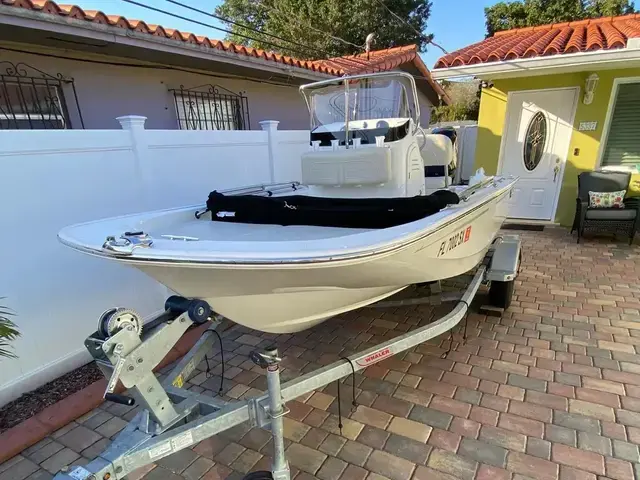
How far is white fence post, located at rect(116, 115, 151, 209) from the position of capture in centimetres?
301

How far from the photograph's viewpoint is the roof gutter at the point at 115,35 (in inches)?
122

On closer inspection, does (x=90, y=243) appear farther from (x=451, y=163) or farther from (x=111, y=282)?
(x=451, y=163)

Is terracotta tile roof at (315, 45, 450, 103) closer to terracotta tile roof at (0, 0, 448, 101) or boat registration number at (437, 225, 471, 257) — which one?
terracotta tile roof at (0, 0, 448, 101)

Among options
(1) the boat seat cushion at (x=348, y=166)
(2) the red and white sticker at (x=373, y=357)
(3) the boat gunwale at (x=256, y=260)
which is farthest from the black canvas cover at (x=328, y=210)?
(2) the red and white sticker at (x=373, y=357)

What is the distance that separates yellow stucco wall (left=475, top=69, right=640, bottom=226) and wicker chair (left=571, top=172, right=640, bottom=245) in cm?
39

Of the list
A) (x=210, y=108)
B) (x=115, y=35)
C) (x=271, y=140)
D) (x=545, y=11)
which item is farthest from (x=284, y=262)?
(x=545, y=11)

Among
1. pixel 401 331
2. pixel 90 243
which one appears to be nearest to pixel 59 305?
pixel 90 243

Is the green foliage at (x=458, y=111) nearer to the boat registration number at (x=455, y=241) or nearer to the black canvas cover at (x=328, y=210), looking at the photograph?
the boat registration number at (x=455, y=241)

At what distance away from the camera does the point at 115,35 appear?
3705 mm

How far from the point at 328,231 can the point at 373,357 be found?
762 mm

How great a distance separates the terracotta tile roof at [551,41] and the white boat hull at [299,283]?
427 centimetres

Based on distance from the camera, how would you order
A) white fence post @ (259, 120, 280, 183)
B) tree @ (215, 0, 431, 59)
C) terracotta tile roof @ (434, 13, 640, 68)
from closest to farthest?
white fence post @ (259, 120, 280, 183), terracotta tile roof @ (434, 13, 640, 68), tree @ (215, 0, 431, 59)

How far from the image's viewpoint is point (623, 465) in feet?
6.08

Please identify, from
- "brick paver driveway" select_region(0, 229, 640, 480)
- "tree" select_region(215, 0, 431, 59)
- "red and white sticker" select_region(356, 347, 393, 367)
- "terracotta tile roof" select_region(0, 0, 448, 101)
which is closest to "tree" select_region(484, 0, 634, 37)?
"tree" select_region(215, 0, 431, 59)
